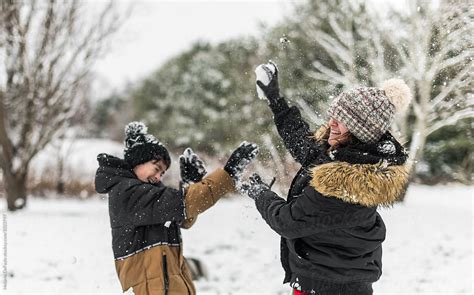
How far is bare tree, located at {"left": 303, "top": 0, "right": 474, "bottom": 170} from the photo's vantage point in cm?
500

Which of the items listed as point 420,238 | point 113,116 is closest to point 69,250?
point 420,238

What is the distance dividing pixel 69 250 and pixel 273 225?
5.21 m

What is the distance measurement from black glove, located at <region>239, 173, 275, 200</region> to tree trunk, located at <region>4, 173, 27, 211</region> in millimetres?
8222

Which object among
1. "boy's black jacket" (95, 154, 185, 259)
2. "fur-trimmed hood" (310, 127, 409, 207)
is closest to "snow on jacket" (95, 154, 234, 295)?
"boy's black jacket" (95, 154, 185, 259)

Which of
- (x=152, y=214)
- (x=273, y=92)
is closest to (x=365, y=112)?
(x=273, y=92)

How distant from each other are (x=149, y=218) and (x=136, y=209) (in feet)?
0.25

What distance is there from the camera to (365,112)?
196 cm

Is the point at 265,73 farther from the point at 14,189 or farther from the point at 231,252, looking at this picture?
the point at 14,189

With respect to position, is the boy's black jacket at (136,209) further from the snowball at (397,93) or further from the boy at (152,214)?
the snowball at (397,93)

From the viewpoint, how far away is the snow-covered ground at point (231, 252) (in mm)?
5410

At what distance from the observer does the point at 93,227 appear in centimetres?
820

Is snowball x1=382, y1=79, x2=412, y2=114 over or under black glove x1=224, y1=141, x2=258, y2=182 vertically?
over

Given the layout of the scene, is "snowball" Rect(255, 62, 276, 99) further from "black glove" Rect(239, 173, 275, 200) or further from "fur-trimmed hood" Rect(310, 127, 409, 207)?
"fur-trimmed hood" Rect(310, 127, 409, 207)

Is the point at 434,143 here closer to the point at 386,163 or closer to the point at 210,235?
the point at 210,235
